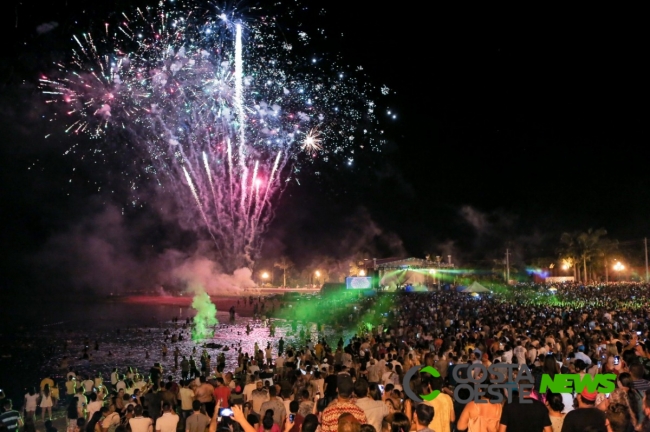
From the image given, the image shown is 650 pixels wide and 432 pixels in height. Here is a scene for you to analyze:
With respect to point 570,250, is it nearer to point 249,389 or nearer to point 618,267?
point 618,267

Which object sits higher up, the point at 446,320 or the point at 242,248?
the point at 242,248

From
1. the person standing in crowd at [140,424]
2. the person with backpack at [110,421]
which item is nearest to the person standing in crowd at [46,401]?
the person with backpack at [110,421]

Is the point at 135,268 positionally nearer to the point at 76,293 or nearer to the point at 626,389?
the point at 76,293

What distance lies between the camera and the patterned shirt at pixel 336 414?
16.0 feet

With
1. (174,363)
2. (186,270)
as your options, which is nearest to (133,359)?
(174,363)

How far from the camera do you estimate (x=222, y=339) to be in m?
30.5

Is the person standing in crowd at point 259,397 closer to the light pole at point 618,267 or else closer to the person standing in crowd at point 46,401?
the person standing in crowd at point 46,401

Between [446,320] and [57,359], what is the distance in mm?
17594

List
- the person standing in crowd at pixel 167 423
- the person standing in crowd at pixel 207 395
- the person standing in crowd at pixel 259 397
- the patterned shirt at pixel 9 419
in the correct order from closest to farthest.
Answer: the person standing in crowd at pixel 167 423, the person standing in crowd at pixel 259 397, the patterned shirt at pixel 9 419, the person standing in crowd at pixel 207 395

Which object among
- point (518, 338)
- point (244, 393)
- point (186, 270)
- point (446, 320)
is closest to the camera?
point (244, 393)

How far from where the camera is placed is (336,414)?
4.92 metres

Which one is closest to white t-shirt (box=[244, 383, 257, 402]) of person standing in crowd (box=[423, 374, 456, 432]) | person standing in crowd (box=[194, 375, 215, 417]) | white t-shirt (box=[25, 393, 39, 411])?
person standing in crowd (box=[194, 375, 215, 417])

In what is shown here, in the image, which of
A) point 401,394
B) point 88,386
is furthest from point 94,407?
point 401,394

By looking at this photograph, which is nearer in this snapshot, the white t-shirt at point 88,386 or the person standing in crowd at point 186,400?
the person standing in crowd at point 186,400
